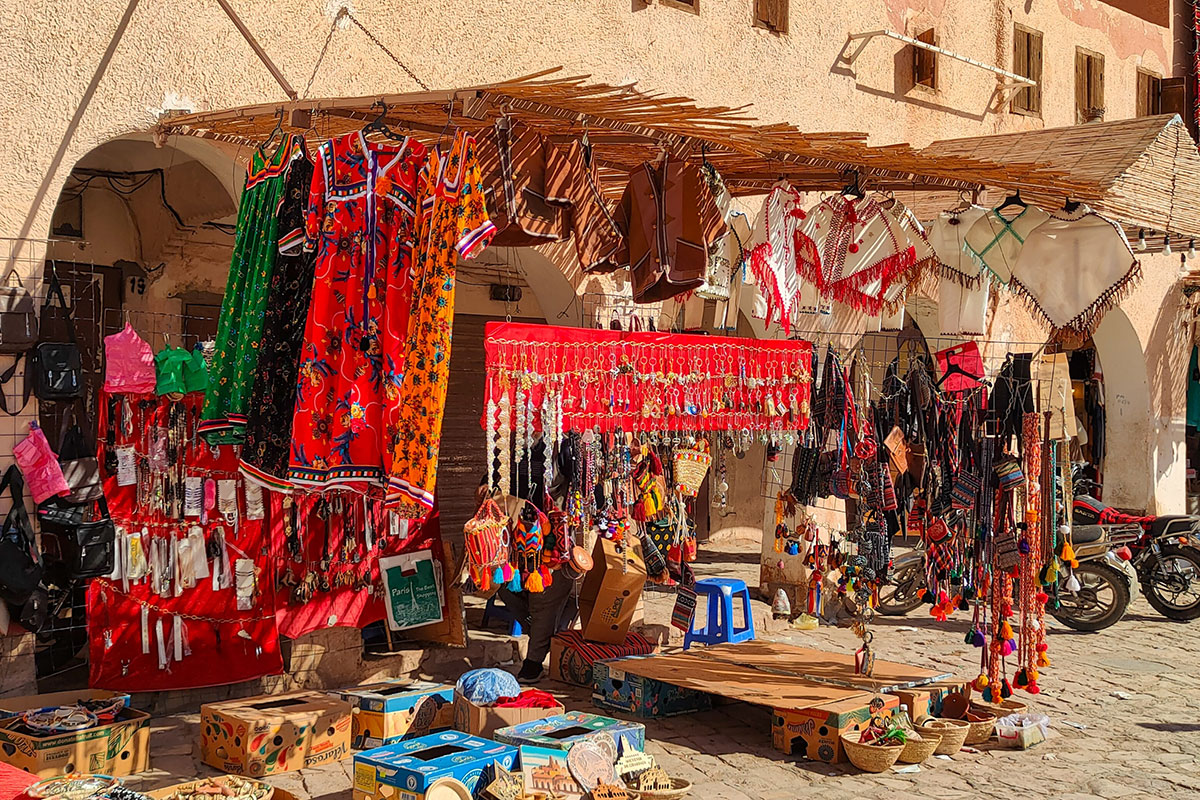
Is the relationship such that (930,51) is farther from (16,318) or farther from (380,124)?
(16,318)

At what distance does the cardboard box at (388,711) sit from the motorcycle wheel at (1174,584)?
6.85 m

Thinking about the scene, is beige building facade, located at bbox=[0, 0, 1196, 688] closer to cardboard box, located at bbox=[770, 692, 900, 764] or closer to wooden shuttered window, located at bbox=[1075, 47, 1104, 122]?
wooden shuttered window, located at bbox=[1075, 47, 1104, 122]

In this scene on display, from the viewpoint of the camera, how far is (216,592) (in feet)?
21.9

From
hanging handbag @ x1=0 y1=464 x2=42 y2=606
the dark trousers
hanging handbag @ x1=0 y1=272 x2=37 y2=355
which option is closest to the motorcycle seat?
the dark trousers

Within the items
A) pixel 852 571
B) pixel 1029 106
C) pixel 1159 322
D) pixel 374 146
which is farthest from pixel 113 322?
pixel 1159 322

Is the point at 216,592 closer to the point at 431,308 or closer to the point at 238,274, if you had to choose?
the point at 238,274

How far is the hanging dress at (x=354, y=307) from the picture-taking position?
479 centimetres

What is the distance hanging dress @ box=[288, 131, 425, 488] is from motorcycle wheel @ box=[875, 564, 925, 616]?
607 cm

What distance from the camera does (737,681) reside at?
21.7ft

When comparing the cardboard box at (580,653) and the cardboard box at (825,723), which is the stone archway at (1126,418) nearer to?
the cardboard box at (580,653)

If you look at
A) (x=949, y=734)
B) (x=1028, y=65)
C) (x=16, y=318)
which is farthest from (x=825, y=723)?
(x=1028, y=65)

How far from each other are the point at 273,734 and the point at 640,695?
2166mm

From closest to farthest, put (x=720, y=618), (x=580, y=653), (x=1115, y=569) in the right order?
(x=580, y=653), (x=720, y=618), (x=1115, y=569)

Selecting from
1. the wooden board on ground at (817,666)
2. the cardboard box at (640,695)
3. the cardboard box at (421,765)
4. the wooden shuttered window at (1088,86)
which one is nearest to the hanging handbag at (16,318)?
the cardboard box at (421,765)
